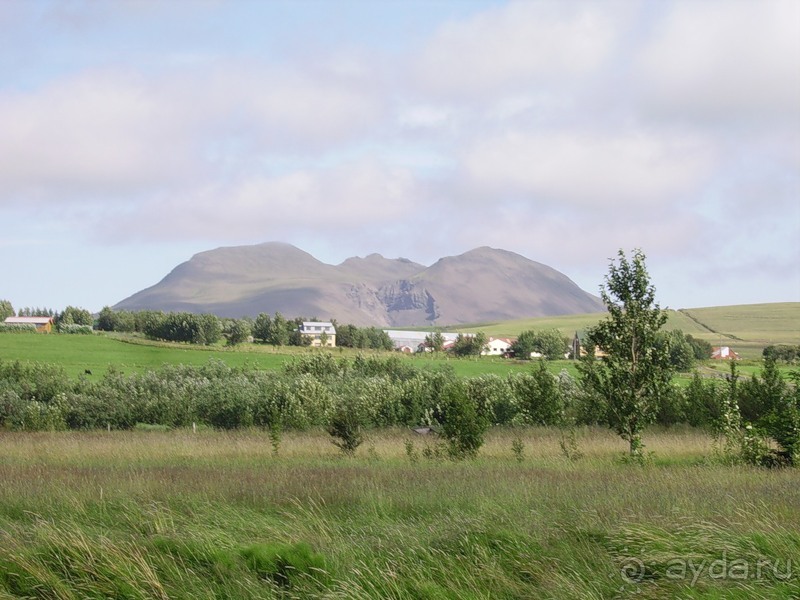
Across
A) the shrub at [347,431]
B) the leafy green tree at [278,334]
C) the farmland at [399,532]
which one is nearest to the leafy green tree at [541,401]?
the shrub at [347,431]

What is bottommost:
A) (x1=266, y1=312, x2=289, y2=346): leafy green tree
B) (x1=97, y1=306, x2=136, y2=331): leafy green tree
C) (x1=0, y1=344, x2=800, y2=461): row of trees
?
(x1=0, y1=344, x2=800, y2=461): row of trees

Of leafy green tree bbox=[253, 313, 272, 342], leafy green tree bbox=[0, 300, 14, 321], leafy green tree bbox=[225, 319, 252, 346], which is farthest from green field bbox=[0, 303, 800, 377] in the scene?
leafy green tree bbox=[0, 300, 14, 321]

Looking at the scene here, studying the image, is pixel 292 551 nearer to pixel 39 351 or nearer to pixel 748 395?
pixel 748 395

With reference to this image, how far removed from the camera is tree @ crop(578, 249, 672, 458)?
2166 cm

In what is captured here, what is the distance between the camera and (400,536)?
375 inches

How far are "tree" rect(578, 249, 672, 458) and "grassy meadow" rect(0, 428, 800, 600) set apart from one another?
6.46m

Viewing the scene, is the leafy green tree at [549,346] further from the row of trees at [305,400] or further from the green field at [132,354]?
the row of trees at [305,400]

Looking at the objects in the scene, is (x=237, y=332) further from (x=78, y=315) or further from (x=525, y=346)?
(x=78, y=315)

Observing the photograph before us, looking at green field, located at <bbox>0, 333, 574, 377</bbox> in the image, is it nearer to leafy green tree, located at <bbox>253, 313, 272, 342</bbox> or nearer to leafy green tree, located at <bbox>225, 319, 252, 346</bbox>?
leafy green tree, located at <bbox>225, 319, 252, 346</bbox>

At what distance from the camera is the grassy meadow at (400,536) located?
26.6 ft

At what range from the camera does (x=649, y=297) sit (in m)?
22.5

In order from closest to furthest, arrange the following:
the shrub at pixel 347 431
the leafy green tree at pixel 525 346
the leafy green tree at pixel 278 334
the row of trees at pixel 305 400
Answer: the shrub at pixel 347 431, the row of trees at pixel 305 400, the leafy green tree at pixel 278 334, the leafy green tree at pixel 525 346

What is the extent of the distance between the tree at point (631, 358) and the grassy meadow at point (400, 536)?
646 cm

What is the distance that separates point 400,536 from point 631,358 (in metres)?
14.0
